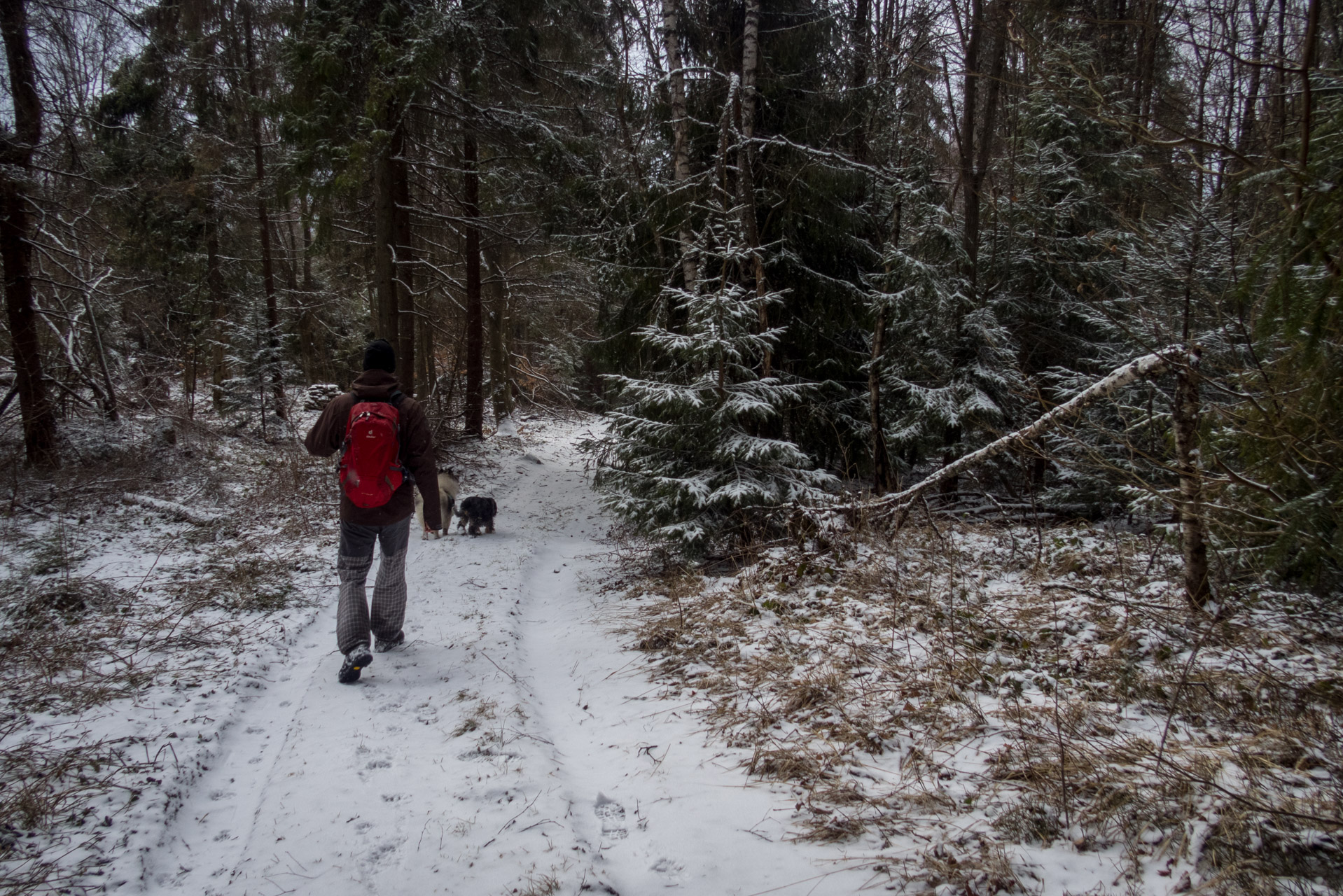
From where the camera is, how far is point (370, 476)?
4496mm

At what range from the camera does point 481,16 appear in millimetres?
10875

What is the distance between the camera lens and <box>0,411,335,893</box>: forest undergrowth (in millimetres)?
3023

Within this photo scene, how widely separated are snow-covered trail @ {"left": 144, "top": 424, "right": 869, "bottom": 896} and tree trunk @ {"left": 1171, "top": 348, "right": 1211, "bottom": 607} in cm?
312

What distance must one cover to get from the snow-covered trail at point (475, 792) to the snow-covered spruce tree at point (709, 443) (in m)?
2.00

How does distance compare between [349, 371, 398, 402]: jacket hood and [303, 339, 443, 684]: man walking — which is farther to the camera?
[349, 371, 398, 402]: jacket hood

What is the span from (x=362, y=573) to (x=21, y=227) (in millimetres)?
8920

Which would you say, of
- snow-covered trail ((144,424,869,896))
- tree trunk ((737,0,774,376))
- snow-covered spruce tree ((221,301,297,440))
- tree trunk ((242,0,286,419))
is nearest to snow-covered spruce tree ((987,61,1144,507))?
tree trunk ((737,0,774,376))

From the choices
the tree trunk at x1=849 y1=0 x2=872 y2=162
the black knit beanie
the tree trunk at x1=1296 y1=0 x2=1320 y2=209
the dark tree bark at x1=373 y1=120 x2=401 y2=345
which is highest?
the tree trunk at x1=849 y1=0 x2=872 y2=162

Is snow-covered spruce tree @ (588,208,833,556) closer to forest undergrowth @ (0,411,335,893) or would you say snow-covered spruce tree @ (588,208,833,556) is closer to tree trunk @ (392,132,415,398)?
forest undergrowth @ (0,411,335,893)

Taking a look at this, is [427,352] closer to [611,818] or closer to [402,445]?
[402,445]

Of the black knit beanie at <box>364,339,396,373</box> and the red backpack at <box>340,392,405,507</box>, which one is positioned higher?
the black knit beanie at <box>364,339,396,373</box>

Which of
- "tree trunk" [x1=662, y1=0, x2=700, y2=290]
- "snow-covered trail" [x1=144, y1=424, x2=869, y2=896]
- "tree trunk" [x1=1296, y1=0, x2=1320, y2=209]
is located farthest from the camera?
"tree trunk" [x1=662, y1=0, x2=700, y2=290]

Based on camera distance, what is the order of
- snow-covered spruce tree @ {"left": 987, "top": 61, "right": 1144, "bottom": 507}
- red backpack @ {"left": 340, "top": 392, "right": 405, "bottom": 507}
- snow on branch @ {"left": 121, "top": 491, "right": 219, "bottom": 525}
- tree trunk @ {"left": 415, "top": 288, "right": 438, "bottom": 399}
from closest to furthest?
red backpack @ {"left": 340, "top": 392, "right": 405, "bottom": 507} < snow on branch @ {"left": 121, "top": 491, "right": 219, "bottom": 525} < snow-covered spruce tree @ {"left": 987, "top": 61, "right": 1144, "bottom": 507} < tree trunk @ {"left": 415, "top": 288, "right": 438, "bottom": 399}

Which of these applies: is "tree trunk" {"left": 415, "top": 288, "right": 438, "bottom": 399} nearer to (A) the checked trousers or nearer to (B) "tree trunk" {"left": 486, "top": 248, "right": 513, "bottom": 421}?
(B) "tree trunk" {"left": 486, "top": 248, "right": 513, "bottom": 421}
